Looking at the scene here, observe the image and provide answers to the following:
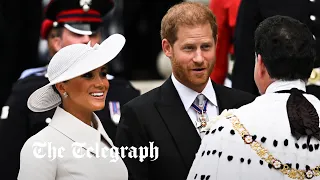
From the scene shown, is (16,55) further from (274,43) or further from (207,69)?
(274,43)

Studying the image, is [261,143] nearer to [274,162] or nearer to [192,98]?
[274,162]

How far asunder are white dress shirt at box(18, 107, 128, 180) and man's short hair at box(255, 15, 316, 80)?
3.02 ft

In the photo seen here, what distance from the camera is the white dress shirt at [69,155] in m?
4.77

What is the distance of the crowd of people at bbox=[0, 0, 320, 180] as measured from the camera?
455 cm

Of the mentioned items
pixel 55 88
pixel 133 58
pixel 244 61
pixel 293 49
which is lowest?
pixel 133 58

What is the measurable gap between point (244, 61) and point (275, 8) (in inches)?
17.1

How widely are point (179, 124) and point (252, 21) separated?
73.3 inches

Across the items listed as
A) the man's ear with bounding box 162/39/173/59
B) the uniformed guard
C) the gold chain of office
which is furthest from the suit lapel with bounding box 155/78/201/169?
the uniformed guard

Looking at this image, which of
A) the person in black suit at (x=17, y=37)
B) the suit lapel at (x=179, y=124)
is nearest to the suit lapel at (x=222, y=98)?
the suit lapel at (x=179, y=124)

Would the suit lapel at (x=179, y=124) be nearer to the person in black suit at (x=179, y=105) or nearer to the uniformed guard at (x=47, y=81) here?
the person in black suit at (x=179, y=105)

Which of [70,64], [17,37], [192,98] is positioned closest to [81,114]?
[70,64]

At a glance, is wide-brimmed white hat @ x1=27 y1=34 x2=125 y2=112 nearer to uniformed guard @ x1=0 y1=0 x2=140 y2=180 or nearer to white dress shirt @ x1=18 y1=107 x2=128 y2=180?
white dress shirt @ x1=18 y1=107 x2=128 y2=180

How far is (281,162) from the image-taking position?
450cm

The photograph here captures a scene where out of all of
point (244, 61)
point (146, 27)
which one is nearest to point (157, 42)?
point (146, 27)
